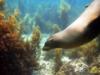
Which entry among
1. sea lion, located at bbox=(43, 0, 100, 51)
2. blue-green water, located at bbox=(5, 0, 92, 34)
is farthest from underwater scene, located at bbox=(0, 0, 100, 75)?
blue-green water, located at bbox=(5, 0, 92, 34)

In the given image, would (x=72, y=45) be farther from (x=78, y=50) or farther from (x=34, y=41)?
(x=78, y=50)

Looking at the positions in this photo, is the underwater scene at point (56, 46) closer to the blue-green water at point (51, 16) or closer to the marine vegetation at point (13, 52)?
the marine vegetation at point (13, 52)

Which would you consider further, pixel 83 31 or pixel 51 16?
pixel 51 16

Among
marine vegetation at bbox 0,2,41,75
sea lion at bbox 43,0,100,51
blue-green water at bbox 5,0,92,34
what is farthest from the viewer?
blue-green water at bbox 5,0,92,34

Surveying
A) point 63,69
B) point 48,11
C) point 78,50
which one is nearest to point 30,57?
point 63,69

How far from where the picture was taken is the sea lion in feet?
10.6

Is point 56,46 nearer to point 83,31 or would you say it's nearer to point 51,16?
point 83,31

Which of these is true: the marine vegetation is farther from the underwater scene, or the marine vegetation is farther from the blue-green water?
the blue-green water

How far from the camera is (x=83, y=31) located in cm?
327

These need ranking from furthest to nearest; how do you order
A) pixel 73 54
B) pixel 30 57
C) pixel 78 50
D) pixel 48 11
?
pixel 48 11
pixel 73 54
pixel 78 50
pixel 30 57

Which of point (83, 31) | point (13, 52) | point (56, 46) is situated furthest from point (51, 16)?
point (83, 31)

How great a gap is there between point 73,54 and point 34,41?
2.04 metres

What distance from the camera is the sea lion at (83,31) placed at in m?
3.23

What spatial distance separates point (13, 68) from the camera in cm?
→ 566
